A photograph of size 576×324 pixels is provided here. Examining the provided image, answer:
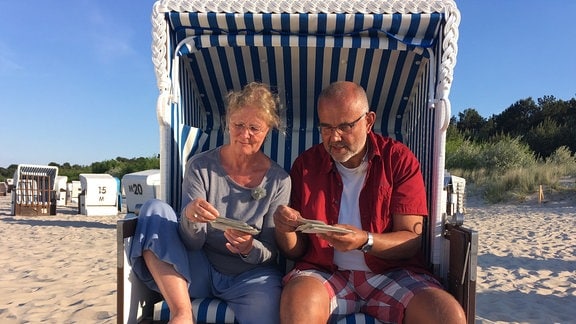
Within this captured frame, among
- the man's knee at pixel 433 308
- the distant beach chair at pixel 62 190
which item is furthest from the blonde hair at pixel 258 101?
the distant beach chair at pixel 62 190

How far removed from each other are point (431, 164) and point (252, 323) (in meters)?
1.33

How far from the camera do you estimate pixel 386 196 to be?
2479 millimetres

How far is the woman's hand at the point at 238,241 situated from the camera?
2225 millimetres

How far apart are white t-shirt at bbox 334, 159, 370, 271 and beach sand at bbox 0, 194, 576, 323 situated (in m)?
2.20

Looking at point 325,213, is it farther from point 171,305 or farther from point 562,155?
point 562,155

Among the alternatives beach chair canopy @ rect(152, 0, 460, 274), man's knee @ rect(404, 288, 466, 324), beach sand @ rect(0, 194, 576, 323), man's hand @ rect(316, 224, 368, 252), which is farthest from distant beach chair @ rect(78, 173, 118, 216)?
man's knee @ rect(404, 288, 466, 324)

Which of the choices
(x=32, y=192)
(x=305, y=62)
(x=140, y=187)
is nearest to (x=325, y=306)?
(x=305, y=62)

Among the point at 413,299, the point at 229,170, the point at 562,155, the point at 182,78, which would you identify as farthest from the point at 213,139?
the point at 562,155

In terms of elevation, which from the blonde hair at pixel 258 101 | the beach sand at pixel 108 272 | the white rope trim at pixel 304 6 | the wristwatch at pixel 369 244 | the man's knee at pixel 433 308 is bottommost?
the beach sand at pixel 108 272

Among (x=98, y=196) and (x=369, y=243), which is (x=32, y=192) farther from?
(x=369, y=243)

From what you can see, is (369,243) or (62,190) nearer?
(369,243)

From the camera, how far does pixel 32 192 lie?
44.5ft

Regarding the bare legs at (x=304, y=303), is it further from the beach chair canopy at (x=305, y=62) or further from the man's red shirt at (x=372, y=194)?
the beach chair canopy at (x=305, y=62)

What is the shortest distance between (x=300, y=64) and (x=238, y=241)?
5.31ft
